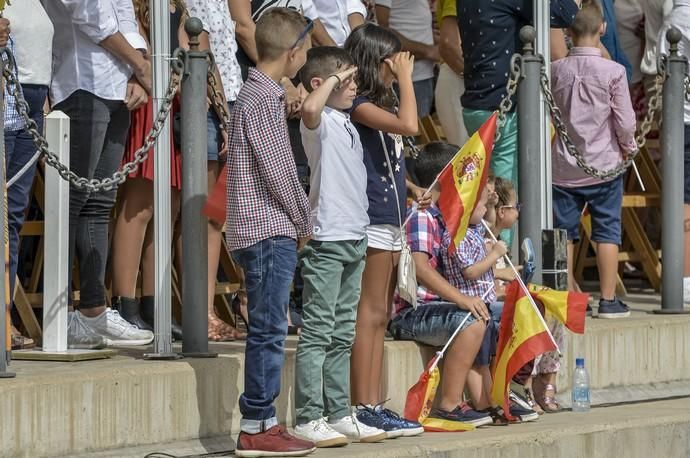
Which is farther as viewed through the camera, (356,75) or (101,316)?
(101,316)

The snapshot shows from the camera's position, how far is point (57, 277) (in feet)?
23.9

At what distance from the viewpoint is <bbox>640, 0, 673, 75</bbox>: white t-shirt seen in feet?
35.4

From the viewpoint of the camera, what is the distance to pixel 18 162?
7.56 m

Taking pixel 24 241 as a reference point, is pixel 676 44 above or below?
above

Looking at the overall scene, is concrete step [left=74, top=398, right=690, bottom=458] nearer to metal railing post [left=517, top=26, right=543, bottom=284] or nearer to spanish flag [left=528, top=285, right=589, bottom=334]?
spanish flag [left=528, top=285, right=589, bottom=334]

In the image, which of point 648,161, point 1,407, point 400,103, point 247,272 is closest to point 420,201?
point 400,103

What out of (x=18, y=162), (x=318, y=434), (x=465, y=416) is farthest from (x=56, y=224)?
(x=465, y=416)

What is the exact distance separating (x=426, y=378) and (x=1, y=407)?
6.79 feet

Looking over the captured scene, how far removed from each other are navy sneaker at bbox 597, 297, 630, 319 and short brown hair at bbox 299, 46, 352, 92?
3005 mm

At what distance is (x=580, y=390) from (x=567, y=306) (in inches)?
22.6

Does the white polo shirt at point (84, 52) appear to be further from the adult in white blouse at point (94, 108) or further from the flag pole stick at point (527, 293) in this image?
the flag pole stick at point (527, 293)

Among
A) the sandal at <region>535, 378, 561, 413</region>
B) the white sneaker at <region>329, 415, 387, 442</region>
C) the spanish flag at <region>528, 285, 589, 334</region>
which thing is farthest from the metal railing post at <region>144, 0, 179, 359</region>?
the sandal at <region>535, 378, 561, 413</region>

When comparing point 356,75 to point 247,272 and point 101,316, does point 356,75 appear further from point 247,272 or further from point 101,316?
point 101,316

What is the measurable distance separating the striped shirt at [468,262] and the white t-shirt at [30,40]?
197 centimetres
